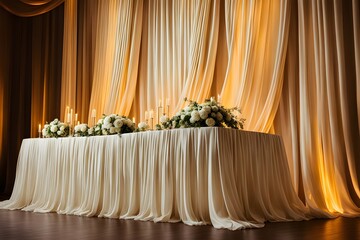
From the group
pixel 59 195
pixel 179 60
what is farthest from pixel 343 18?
pixel 59 195

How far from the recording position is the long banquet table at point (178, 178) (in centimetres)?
459

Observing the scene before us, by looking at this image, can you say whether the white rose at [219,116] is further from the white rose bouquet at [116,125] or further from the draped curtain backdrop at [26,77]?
the draped curtain backdrop at [26,77]

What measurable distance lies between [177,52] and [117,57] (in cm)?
137

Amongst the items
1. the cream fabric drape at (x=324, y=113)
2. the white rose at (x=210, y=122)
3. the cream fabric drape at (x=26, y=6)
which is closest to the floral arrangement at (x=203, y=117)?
the white rose at (x=210, y=122)

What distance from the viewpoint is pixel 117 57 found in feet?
28.2

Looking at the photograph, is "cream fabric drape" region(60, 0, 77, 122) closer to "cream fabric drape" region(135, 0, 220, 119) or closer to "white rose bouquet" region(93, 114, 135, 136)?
"cream fabric drape" region(135, 0, 220, 119)

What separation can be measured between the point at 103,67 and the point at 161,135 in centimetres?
431

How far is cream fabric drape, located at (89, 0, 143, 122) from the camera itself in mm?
8484

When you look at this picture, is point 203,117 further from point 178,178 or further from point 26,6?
point 26,6

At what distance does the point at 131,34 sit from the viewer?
861cm

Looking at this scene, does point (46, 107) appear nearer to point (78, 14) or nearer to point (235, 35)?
point (78, 14)

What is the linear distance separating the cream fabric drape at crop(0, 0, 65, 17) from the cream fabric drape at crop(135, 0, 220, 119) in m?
1.78

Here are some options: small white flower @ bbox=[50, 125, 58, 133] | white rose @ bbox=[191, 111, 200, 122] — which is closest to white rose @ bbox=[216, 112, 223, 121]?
white rose @ bbox=[191, 111, 200, 122]

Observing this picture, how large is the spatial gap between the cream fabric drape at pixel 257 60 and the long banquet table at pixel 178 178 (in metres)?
1.19
